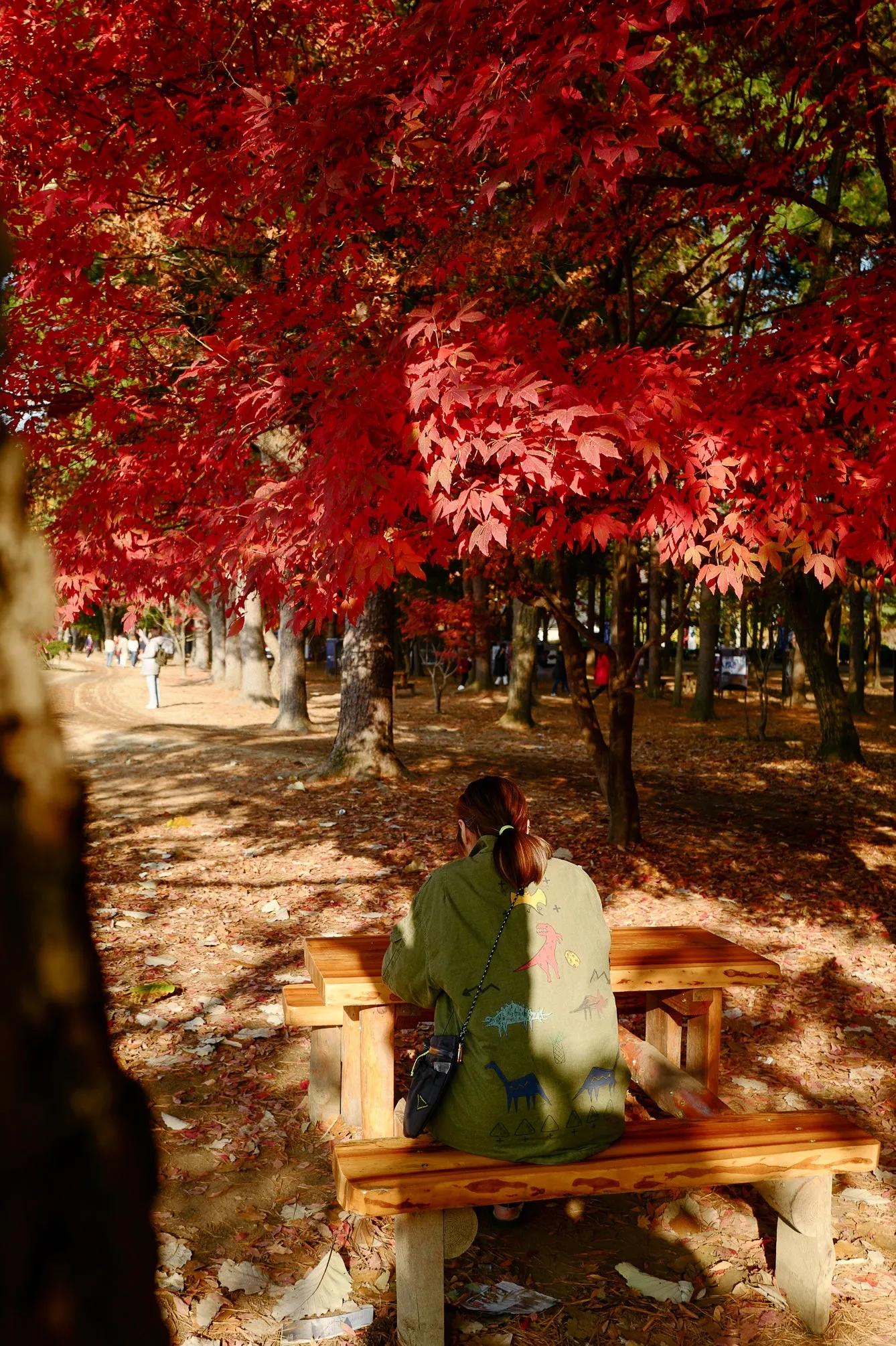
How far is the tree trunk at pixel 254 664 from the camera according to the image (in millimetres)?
24234

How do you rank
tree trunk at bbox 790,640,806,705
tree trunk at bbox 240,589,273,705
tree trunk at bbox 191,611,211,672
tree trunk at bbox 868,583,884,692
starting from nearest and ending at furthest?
tree trunk at bbox 240,589,273,705 → tree trunk at bbox 790,640,806,705 → tree trunk at bbox 868,583,884,692 → tree trunk at bbox 191,611,211,672

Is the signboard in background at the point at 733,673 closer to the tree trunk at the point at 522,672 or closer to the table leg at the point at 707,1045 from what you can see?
the tree trunk at the point at 522,672

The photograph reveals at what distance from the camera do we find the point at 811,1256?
136 inches

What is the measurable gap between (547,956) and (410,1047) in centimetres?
249

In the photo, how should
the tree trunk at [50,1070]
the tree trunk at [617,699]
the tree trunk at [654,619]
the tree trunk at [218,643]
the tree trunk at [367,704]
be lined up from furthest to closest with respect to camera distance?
the tree trunk at [218,643]
the tree trunk at [654,619]
the tree trunk at [367,704]
the tree trunk at [617,699]
the tree trunk at [50,1070]

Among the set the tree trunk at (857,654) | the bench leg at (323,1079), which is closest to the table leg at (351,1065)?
the bench leg at (323,1079)

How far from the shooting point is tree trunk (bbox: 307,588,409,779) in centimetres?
1255

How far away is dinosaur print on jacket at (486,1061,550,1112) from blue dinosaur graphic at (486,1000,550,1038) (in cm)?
14

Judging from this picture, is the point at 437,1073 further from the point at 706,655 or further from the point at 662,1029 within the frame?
the point at 706,655

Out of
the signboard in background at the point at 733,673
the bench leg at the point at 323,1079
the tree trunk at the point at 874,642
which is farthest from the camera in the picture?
the signboard in background at the point at 733,673

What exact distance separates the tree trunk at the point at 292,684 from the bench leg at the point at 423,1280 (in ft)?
49.7

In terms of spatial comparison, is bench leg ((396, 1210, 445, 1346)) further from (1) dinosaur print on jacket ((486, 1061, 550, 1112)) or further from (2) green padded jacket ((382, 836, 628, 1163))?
(1) dinosaur print on jacket ((486, 1061, 550, 1112))

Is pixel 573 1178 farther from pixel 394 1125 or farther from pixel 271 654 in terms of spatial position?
pixel 271 654

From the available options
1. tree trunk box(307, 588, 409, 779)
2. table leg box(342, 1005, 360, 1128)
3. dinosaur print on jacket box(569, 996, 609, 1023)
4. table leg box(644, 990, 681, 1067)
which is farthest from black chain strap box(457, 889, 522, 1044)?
tree trunk box(307, 588, 409, 779)
